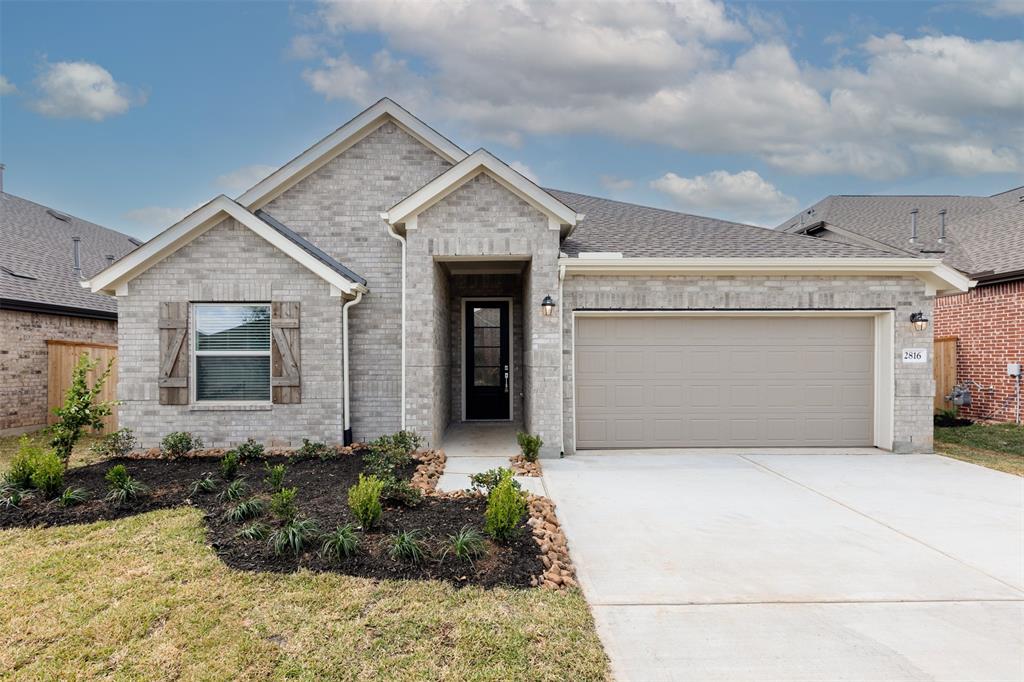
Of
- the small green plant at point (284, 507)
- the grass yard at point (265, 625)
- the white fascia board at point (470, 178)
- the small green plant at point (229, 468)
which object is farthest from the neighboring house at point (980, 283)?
the small green plant at point (229, 468)

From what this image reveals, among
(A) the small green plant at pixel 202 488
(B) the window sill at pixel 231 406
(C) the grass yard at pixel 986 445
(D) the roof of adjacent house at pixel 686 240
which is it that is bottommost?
(C) the grass yard at pixel 986 445

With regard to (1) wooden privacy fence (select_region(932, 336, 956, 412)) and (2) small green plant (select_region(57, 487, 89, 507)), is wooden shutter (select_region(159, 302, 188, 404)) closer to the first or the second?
(2) small green plant (select_region(57, 487, 89, 507))

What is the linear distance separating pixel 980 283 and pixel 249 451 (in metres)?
14.4

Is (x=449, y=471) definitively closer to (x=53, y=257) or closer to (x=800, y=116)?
(x=53, y=257)

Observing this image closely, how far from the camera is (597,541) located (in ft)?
14.8

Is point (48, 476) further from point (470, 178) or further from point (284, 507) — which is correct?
point (470, 178)

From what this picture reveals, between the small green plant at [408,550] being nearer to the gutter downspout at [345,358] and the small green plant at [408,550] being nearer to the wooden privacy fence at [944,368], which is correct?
the gutter downspout at [345,358]

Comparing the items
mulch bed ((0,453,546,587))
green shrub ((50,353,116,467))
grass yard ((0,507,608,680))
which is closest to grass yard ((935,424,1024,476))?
mulch bed ((0,453,546,587))

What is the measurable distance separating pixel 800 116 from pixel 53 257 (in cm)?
2163

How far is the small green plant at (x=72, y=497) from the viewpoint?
535 cm

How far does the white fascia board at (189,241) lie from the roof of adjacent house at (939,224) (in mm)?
9704

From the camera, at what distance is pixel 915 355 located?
834 centimetres

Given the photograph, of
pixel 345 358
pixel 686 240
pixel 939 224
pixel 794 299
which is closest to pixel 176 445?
pixel 345 358

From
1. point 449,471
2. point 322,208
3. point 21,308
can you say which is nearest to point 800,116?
point 322,208
